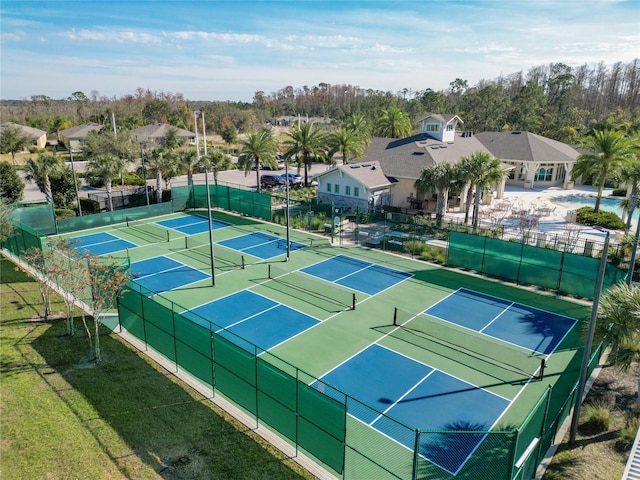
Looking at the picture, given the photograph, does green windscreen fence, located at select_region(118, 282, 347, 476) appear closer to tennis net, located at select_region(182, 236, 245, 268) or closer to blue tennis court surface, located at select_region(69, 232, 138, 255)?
tennis net, located at select_region(182, 236, 245, 268)

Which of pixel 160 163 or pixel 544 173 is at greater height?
pixel 160 163

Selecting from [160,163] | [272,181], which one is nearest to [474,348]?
[160,163]

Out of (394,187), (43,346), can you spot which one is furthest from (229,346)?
(394,187)

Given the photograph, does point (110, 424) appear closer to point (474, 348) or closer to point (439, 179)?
point (474, 348)

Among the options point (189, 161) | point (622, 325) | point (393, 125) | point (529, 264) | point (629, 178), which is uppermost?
point (393, 125)

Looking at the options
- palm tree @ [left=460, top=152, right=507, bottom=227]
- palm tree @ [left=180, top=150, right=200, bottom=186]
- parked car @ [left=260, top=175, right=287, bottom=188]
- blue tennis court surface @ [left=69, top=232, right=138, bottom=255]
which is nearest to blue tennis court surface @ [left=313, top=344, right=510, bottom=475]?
palm tree @ [left=460, top=152, right=507, bottom=227]

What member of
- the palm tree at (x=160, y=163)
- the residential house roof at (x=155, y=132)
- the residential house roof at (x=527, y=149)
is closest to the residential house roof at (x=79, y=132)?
the residential house roof at (x=155, y=132)
